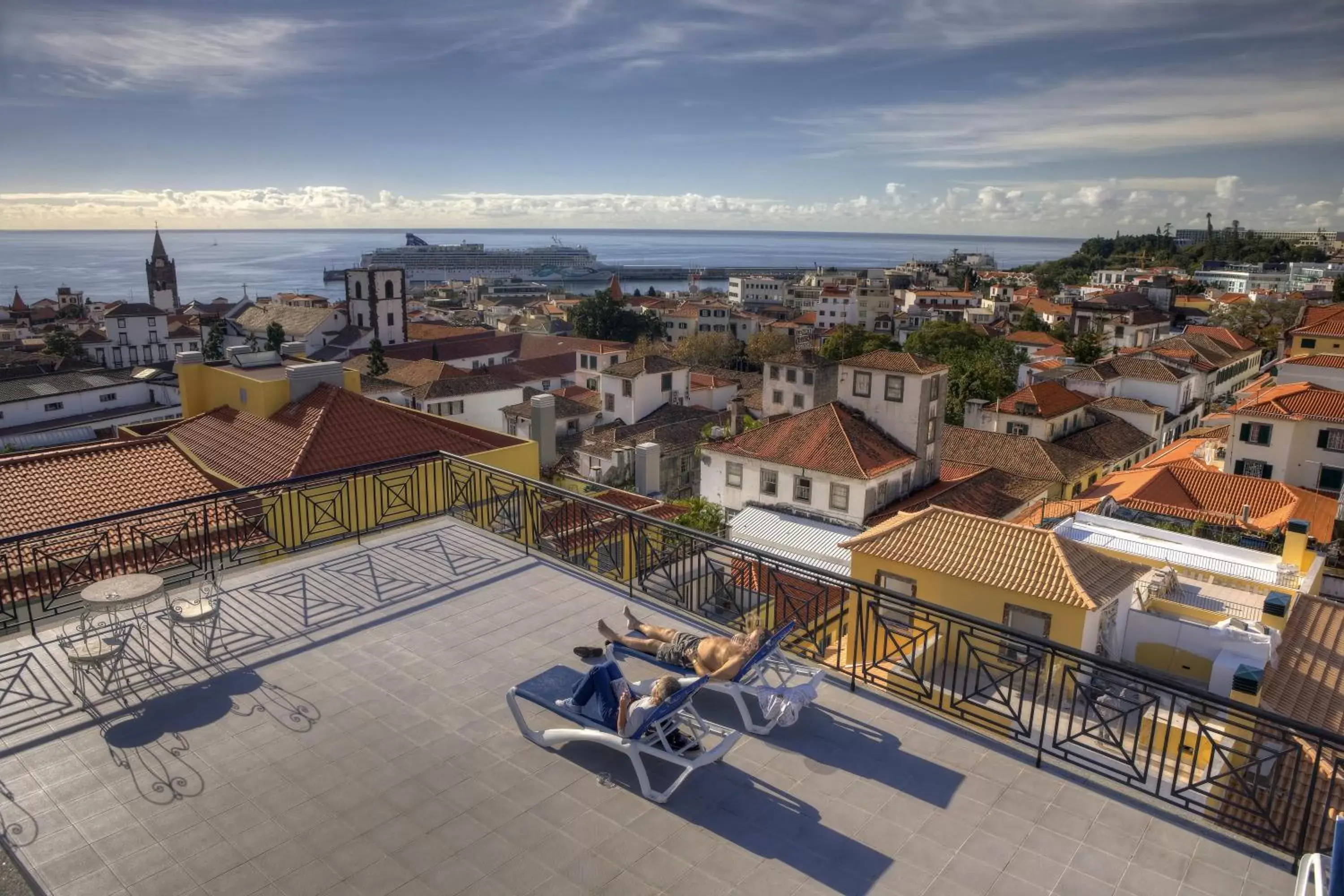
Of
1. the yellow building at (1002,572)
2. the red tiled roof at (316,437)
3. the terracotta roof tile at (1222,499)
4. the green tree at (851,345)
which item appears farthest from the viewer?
the green tree at (851,345)

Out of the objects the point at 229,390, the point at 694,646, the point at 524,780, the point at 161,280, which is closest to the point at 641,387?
the point at 229,390

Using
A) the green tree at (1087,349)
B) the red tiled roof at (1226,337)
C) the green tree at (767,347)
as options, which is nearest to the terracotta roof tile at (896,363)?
the green tree at (1087,349)

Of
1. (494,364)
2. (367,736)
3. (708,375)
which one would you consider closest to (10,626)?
(367,736)

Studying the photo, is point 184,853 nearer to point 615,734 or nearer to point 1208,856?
point 615,734

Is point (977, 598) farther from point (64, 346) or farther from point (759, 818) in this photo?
point (64, 346)

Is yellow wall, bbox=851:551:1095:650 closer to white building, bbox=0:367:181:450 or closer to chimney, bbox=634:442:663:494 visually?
chimney, bbox=634:442:663:494

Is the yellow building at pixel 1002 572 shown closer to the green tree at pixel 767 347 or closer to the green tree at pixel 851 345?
the green tree at pixel 851 345
